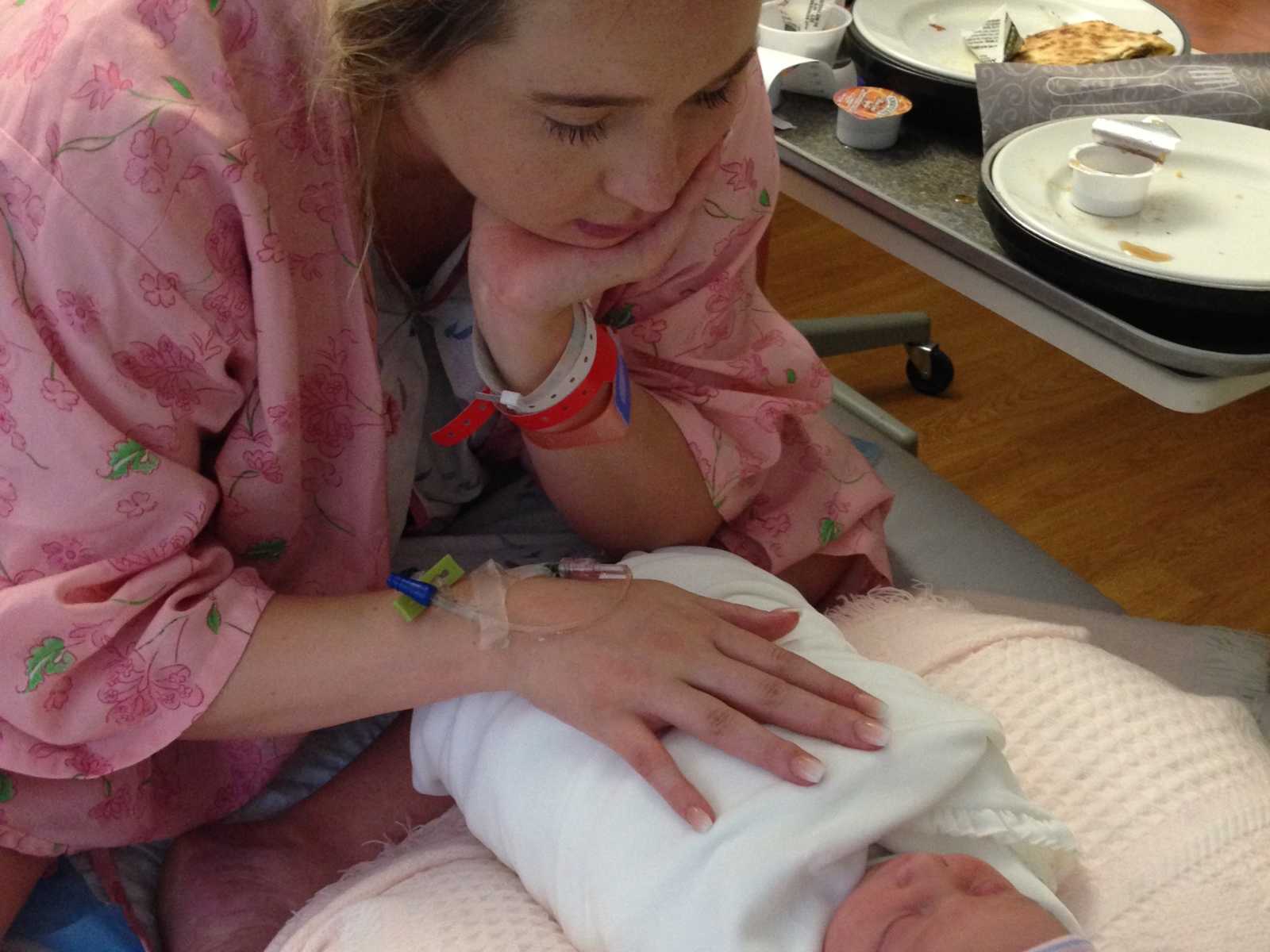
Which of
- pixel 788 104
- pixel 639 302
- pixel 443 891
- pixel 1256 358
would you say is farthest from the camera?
pixel 788 104

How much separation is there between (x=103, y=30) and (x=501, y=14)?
A: 270mm

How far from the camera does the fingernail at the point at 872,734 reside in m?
0.78

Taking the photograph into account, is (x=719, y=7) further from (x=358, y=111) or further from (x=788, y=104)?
(x=788, y=104)

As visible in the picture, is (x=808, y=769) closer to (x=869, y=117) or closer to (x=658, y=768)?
(x=658, y=768)

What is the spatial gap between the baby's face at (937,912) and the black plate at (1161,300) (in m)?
0.53

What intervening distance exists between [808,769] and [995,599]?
0.47 m

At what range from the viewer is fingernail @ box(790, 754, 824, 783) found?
0.75 m

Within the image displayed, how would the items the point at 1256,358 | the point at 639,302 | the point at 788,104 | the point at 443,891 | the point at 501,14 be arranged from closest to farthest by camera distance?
the point at 501,14 < the point at 443,891 < the point at 1256,358 < the point at 639,302 < the point at 788,104

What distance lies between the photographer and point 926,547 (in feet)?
4.07

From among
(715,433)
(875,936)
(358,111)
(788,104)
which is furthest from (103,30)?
(788,104)

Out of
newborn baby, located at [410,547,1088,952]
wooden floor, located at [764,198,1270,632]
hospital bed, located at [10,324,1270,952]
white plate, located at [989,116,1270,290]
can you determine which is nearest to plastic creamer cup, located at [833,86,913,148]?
white plate, located at [989,116,1270,290]

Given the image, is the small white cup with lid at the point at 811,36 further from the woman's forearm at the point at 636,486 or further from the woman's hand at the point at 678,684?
the woman's hand at the point at 678,684

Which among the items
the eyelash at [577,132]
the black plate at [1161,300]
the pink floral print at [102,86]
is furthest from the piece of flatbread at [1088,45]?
the pink floral print at [102,86]

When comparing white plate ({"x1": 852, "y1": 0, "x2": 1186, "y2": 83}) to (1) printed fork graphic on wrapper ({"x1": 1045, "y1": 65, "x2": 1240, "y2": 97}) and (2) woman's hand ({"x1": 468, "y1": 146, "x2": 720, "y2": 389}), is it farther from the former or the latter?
(2) woman's hand ({"x1": 468, "y1": 146, "x2": 720, "y2": 389})
